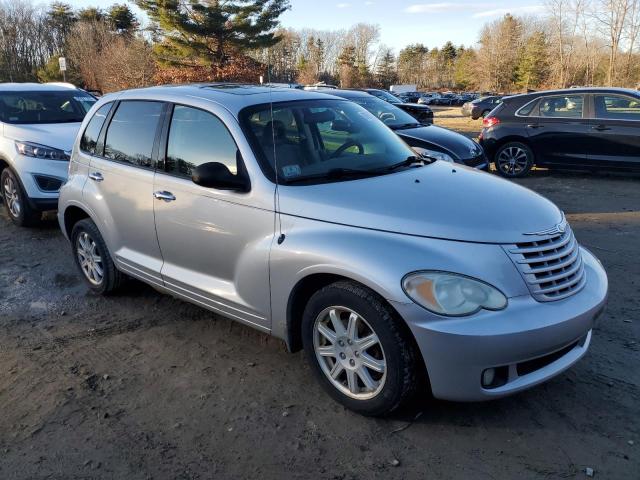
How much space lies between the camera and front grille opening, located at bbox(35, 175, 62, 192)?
7.03 m

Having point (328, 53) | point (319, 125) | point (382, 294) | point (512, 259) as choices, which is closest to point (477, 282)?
point (512, 259)

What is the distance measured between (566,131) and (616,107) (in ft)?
2.88

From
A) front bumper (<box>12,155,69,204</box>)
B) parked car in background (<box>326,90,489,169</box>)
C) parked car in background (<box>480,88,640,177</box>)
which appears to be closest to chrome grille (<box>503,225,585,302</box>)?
parked car in background (<box>326,90,489,169</box>)

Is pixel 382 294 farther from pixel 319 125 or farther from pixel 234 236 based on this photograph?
pixel 319 125

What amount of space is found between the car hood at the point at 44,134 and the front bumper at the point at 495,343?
613 centimetres

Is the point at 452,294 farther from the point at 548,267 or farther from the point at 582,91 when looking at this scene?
the point at 582,91

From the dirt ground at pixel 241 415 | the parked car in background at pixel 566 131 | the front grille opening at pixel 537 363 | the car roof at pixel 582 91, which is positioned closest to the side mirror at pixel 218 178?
the dirt ground at pixel 241 415

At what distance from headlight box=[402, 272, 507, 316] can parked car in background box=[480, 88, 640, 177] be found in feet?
26.8

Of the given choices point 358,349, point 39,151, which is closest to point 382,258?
point 358,349

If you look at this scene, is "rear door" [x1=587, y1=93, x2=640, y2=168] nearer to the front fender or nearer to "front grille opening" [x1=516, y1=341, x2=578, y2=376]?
"front grille opening" [x1=516, y1=341, x2=578, y2=376]

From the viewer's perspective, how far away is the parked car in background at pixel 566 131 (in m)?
9.46

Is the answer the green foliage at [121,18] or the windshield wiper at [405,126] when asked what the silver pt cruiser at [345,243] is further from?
the green foliage at [121,18]

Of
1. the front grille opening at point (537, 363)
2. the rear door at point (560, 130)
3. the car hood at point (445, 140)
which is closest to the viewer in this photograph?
the front grille opening at point (537, 363)

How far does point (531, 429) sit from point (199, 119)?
2843 millimetres
